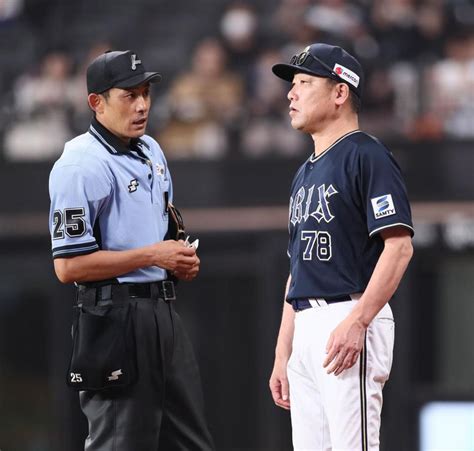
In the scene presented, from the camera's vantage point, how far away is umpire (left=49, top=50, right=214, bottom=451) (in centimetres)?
441

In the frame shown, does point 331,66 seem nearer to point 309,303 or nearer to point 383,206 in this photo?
point 383,206

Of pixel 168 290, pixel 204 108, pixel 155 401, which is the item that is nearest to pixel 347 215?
pixel 168 290

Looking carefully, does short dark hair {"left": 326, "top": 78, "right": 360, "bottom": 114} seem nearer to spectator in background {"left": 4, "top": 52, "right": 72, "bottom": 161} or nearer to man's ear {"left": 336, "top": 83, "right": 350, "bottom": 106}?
man's ear {"left": 336, "top": 83, "right": 350, "bottom": 106}

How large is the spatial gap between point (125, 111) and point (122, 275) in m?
0.61

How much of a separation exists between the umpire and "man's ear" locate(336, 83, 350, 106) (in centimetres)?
67

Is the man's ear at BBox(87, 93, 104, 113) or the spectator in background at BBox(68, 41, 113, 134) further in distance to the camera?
the spectator in background at BBox(68, 41, 113, 134)

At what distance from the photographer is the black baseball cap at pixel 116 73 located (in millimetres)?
4543

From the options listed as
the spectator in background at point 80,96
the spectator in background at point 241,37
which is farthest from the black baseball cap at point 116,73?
the spectator in background at point 241,37

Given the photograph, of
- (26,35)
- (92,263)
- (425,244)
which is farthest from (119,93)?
(26,35)

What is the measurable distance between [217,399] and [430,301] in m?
1.92

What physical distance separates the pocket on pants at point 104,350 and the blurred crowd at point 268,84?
19.0ft

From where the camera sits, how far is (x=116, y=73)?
455 centimetres

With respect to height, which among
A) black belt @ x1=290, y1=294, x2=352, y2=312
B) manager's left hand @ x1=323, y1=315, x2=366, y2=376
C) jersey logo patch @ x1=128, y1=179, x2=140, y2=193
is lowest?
manager's left hand @ x1=323, y1=315, x2=366, y2=376

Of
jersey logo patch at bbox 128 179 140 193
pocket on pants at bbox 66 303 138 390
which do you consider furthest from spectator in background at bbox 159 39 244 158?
pocket on pants at bbox 66 303 138 390
